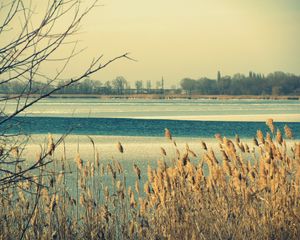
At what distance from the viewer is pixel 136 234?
686 cm

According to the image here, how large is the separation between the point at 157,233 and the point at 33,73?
305cm

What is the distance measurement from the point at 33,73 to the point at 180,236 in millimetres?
2938

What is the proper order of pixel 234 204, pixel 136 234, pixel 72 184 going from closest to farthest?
pixel 234 204 < pixel 136 234 < pixel 72 184

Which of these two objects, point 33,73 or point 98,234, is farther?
point 98,234

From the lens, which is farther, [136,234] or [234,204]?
[136,234]

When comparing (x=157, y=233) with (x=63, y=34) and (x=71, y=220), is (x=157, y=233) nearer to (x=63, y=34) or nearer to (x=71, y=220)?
(x=71, y=220)

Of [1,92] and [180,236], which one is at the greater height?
[1,92]

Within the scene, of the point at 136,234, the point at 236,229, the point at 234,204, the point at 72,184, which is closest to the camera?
the point at 236,229

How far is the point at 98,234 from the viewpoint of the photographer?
6.29 meters

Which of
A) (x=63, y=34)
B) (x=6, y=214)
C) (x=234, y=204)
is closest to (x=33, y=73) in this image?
(x=63, y=34)

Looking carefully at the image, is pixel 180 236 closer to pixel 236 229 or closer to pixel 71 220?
pixel 236 229

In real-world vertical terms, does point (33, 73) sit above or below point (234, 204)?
above

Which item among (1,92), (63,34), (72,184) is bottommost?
(72,184)

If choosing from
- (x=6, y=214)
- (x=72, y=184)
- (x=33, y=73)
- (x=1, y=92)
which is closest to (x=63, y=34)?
(x=33, y=73)
